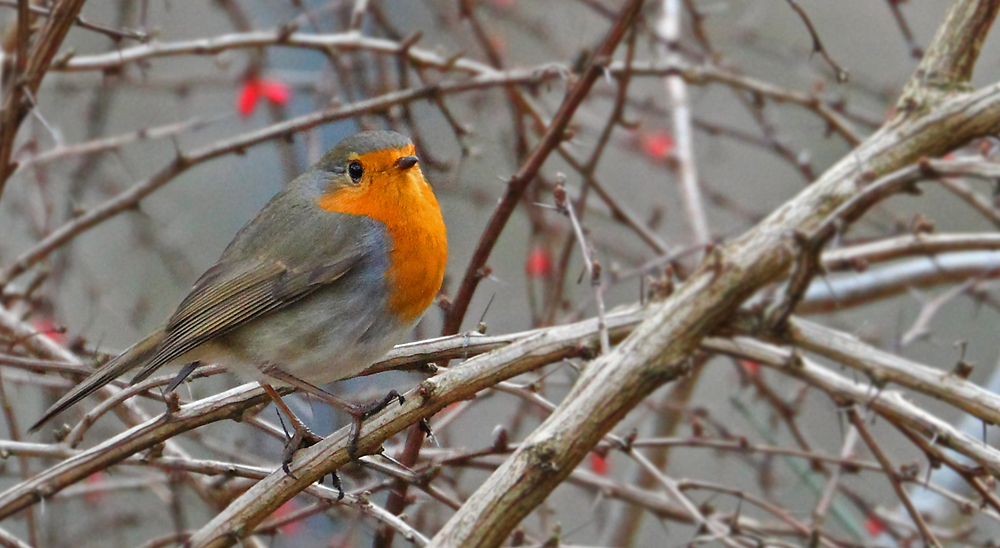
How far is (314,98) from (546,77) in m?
1.55

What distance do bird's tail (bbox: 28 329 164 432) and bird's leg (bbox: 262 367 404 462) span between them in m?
0.25

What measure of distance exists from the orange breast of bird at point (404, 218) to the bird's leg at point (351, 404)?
26 cm

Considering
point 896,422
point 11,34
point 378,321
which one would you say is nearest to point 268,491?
point 378,321

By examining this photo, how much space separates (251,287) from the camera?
7.78 feet

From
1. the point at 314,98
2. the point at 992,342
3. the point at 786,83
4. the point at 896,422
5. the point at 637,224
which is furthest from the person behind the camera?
the point at 786,83

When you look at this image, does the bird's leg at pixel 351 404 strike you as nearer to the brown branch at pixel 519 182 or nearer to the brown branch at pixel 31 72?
the brown branch at pixel 519 182

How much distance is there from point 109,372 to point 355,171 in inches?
30.9

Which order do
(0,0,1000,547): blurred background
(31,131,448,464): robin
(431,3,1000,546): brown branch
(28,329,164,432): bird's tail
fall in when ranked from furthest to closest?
1. (0,0,1000,547): blurred background
2. (31,131,448,464): robin
3. (28,329,164,432): bird's tail
4. (431,3,1000,546): brown branch

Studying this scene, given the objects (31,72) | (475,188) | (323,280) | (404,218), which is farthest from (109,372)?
(475,188)

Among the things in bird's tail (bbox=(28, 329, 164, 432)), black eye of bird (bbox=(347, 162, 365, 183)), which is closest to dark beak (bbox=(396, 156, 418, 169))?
black eye of bird (bbox=(347, 162, 365, 183))

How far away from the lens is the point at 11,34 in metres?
3.66

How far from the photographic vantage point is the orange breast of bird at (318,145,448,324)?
230cm

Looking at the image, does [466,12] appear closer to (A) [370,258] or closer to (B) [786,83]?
(A) [370,258]

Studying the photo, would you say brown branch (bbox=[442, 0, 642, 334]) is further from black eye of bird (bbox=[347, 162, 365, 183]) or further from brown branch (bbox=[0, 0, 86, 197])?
brown branch (bbox=[0, 0, 86, 197])
